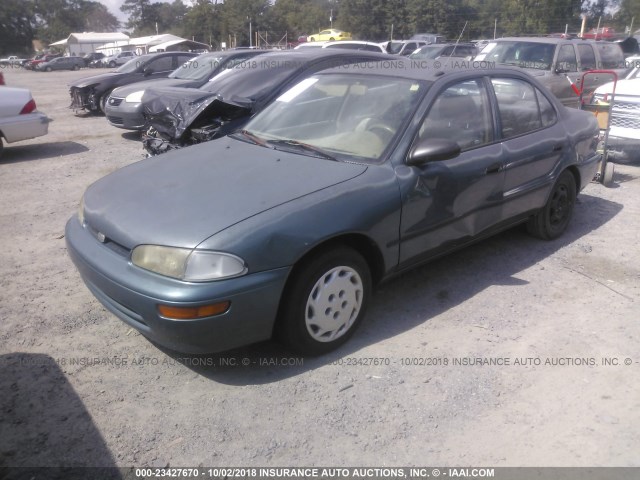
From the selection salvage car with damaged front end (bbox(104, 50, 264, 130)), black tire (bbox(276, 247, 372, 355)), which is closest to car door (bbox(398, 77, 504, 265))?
black tire (bbox(276, 247, 372, 355))

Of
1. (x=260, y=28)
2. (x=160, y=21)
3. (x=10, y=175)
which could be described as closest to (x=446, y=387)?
(x=10, y=175)

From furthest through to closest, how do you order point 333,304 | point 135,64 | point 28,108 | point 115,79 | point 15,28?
1. point 15,28
2. point 135,64
3. point 115,79
4. point 28,108
5. point 333,304

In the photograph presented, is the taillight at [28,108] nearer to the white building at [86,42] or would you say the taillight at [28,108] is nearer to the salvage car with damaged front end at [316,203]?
the salvage car with damaged front end at [316,203]

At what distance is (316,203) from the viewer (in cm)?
303

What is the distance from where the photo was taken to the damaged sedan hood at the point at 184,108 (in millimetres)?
6082

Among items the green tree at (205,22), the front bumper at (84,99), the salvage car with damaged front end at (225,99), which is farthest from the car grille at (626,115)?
the green tree at (205,22)

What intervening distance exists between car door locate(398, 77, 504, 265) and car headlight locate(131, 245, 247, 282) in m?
1.20

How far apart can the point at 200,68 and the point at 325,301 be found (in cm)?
799

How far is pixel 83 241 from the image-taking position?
10.9 feet

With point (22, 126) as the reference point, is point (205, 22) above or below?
above

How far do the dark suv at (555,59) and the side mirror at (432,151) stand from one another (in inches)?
297

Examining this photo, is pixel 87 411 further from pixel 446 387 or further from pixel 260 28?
pixel 260 28

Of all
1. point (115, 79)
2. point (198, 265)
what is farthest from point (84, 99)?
point (198, 265)

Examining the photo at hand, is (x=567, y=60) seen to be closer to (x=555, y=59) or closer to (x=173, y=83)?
(x=555, y=59)
